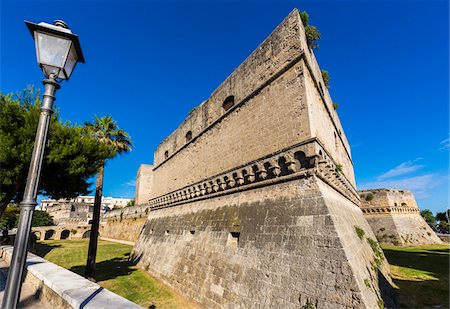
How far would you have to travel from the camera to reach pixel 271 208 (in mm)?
6684

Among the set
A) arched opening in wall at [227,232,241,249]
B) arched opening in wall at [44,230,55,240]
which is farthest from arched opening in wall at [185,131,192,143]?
arched opening in wall at [44,230,55,240]

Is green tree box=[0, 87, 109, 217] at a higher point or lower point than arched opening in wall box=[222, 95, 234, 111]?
lower

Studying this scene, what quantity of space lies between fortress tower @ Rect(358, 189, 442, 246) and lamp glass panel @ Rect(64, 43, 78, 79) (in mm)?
28792

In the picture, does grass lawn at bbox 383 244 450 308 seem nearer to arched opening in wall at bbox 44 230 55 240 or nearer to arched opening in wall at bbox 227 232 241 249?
arched opening in wall at bbox 227 232 241 249

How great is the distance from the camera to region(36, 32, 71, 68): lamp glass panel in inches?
94.7

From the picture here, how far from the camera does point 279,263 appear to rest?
5555mm

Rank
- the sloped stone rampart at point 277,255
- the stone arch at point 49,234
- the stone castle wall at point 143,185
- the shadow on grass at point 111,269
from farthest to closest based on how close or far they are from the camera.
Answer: the stone arch at point 49,234
the stone castle wall at point 143,185
the shadow on grass at point 111,269
the sloped stone rampart at point 277,255

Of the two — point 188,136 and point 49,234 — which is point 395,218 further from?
point 49,234

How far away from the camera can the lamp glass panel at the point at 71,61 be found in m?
2.53

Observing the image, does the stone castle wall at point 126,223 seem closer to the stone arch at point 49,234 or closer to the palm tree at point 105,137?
the palm tree at point 105,137

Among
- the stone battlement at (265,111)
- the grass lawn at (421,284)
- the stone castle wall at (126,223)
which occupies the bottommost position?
the grass lawn at (421,284)

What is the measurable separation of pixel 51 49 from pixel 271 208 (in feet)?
20.1

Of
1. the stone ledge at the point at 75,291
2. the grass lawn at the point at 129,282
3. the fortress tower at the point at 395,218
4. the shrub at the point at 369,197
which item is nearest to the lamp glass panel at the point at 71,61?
the stone ledge at the point at 75,291

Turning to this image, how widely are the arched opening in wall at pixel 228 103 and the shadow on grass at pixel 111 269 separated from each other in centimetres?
1005
